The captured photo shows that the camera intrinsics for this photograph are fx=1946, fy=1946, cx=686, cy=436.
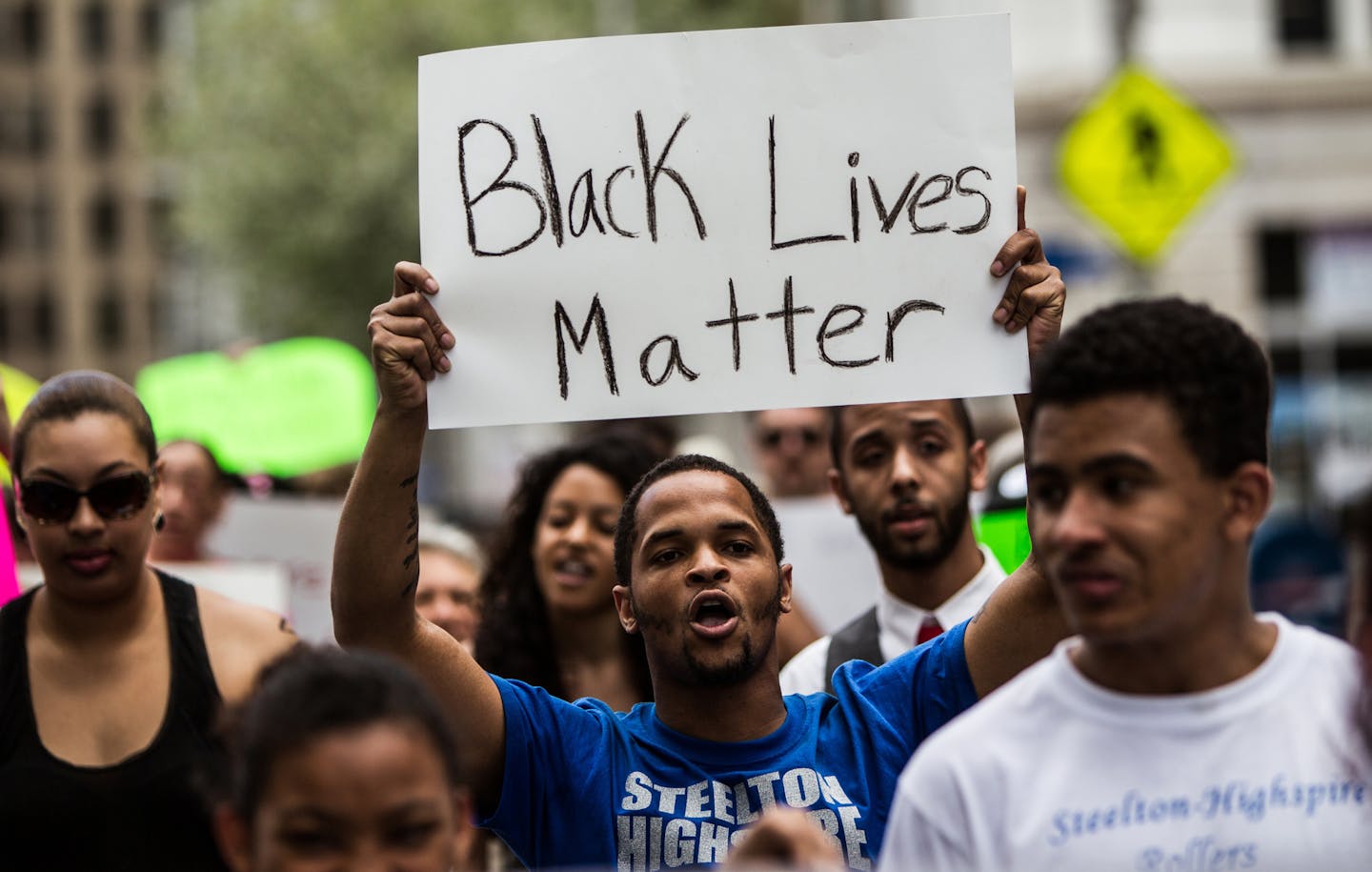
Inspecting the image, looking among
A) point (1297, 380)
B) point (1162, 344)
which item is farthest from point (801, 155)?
point (1297, 380)

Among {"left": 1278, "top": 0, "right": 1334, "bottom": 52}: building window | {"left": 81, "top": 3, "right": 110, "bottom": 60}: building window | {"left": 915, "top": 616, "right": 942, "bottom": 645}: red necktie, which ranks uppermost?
{"left": 81, "top": 3, "right": 110, "bottom": 60}: building window

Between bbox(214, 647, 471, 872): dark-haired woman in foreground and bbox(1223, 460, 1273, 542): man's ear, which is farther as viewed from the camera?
bbox(1223, 460, 1273, 542): man's ear

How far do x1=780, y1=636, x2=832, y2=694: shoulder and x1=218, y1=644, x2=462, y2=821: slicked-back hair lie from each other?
5.93 ft

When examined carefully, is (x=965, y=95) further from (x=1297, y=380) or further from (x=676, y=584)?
(x=1297, y=380)

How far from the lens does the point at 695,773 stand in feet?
11.1

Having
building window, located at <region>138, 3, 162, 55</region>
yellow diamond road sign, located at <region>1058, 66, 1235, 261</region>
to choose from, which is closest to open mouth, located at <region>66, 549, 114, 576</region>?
yellow diamond road sign, located at <region>1058, 66, 1235, 261</region>

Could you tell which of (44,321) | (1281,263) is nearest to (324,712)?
(1281,263)

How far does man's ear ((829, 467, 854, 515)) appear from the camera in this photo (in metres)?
4.80

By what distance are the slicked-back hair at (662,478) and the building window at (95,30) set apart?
75316mm

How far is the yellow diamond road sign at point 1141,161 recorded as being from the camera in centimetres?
922

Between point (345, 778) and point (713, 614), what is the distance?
116cm

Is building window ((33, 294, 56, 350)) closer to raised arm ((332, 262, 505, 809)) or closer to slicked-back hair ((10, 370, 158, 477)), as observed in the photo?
slicked-back hair ((10, 370, 158, 477))

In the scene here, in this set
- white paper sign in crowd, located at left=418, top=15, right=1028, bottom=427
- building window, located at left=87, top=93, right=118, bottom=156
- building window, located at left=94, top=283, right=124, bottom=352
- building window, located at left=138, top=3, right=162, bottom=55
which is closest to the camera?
white paper sign in crowd, located at left=418, top=15, right=1028, bottom=427

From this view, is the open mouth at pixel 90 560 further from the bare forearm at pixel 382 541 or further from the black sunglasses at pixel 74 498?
the bare forearm at pixel 382 541
